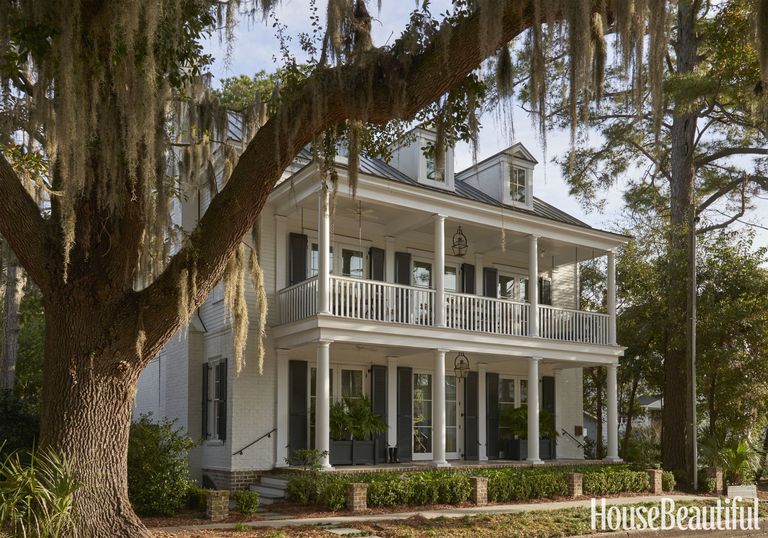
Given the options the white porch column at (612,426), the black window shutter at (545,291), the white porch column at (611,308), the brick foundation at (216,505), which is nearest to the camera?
the brick foundation at (216,505)

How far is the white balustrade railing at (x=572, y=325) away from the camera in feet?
59.2

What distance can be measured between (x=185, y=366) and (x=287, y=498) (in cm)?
477

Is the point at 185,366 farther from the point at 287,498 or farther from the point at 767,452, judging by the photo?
the point at 767,452

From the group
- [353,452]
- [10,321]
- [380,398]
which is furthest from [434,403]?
[10,321]

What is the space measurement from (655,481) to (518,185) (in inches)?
290

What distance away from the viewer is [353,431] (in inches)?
622

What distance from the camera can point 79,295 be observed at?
775 centimetres

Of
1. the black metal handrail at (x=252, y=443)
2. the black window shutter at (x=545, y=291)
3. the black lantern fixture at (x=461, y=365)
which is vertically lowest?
the black metal handrail at (x=252, y=443)

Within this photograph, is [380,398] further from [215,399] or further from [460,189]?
[460,189]

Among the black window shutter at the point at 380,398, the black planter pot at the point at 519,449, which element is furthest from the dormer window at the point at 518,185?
the black planter pot at the point at 519,449

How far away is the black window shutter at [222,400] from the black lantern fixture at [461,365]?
5.22 metres

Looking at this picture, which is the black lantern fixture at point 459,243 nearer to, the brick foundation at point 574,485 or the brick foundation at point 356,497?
the brick foundation at point 574,485

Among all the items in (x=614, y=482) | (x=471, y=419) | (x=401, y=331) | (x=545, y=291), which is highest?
(x=545, y=291)

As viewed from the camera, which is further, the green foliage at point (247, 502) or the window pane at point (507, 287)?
the window pane at point (507, 287)
